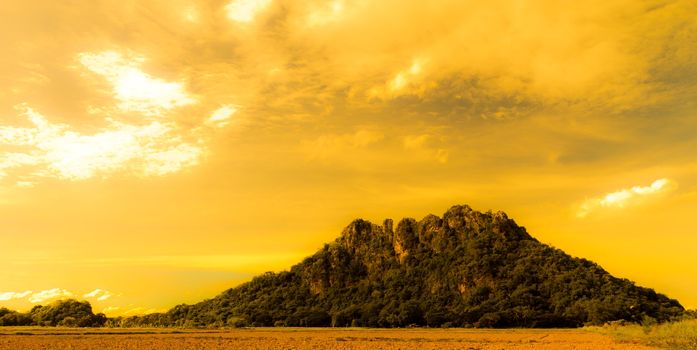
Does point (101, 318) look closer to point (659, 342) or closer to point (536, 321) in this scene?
point (536, 321)

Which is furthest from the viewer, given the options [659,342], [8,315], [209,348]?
[8,315]

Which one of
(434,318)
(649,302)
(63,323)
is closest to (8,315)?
(63,323)

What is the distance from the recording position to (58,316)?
17850 cm

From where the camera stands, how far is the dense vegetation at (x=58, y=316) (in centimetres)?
16651

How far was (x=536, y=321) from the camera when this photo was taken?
169 meters

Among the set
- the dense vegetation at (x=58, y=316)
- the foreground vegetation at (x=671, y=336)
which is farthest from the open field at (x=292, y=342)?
the dense vegetation at (x=58, y=316)

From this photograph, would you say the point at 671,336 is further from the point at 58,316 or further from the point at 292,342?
the point at 58,316

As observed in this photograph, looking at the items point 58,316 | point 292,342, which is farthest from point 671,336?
point 58,316

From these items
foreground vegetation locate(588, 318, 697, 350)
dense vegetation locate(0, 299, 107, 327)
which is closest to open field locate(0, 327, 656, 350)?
foreground vegetation locate(588, 318, 697, 350)

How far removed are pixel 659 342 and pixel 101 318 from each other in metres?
171

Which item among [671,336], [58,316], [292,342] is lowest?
[671,336]

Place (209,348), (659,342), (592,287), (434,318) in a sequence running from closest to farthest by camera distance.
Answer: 1. (209,348)
2. (659,342)
3. (434,318)
4. (592,287)

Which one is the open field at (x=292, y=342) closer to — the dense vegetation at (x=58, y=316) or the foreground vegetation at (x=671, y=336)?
the foreground vegetation at (x=671, y=336)

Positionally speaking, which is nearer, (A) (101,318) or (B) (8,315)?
(B) (8,315)
